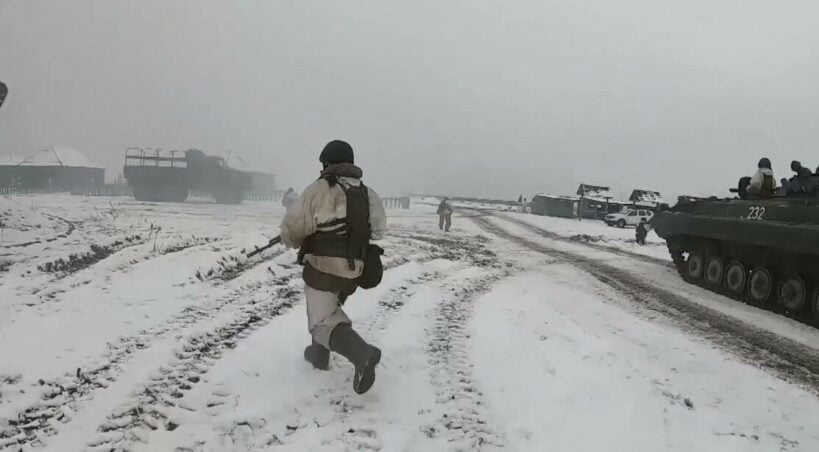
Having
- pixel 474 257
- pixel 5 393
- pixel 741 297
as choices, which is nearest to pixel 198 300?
pixel 5 393

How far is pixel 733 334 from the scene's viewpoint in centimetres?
624

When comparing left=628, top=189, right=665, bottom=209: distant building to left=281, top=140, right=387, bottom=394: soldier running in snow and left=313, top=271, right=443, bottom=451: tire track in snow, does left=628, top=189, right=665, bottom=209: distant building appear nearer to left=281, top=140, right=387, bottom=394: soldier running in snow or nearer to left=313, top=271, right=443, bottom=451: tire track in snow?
left=313, top=271, right=443, bottom=451: tire track in snow

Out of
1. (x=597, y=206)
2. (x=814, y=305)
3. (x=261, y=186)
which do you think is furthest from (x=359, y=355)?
(x=597, y=206)

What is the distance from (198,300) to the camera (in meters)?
6.14

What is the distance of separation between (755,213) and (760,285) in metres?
1.30

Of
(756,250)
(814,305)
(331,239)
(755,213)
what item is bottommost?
(814,305)

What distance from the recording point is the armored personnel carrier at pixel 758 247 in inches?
307

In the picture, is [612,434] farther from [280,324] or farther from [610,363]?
[280,324]

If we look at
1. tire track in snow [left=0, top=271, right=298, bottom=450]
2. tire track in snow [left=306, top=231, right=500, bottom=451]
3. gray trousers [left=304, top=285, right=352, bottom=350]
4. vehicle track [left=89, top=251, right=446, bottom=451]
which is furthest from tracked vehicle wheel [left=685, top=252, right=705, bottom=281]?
tire track in snow [left=0, top=271, right=298, bottom=450]

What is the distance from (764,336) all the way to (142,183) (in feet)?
109

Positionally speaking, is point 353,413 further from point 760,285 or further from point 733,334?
point 760,285

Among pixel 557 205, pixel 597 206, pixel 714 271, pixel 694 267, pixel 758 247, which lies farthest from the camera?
pixel 557 205

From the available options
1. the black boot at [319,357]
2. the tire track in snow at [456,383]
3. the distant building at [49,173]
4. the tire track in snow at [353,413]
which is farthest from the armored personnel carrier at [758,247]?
the distant building at [49,173]

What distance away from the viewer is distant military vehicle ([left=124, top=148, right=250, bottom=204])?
31.9m
